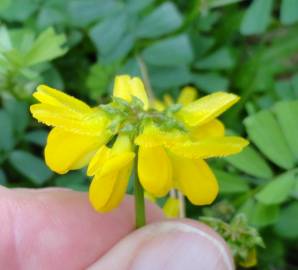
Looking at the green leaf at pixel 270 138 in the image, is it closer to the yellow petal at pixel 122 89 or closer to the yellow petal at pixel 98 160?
the yellow petal at pixel 122 89

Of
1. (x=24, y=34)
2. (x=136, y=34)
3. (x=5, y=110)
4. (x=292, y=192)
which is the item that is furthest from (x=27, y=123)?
(x=292, y=192)

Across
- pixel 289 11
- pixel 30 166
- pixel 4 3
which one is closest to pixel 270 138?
pixel 289 11

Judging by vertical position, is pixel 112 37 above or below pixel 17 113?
above

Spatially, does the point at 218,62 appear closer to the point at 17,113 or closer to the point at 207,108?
the point at 17,113

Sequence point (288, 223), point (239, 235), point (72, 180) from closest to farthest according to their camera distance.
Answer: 1. point (239, 235)
2. point (288, 223)
3. point (72, 180)

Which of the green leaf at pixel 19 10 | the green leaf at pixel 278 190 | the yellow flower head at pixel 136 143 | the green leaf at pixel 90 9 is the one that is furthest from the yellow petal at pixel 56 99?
the green leaf at pixel 19 10

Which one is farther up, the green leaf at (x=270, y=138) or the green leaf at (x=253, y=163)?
the green leaf at (x=270, y=138)

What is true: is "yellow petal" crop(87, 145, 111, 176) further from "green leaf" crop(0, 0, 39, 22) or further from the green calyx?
"green leaf" crop(0, 0, 39, 22)
